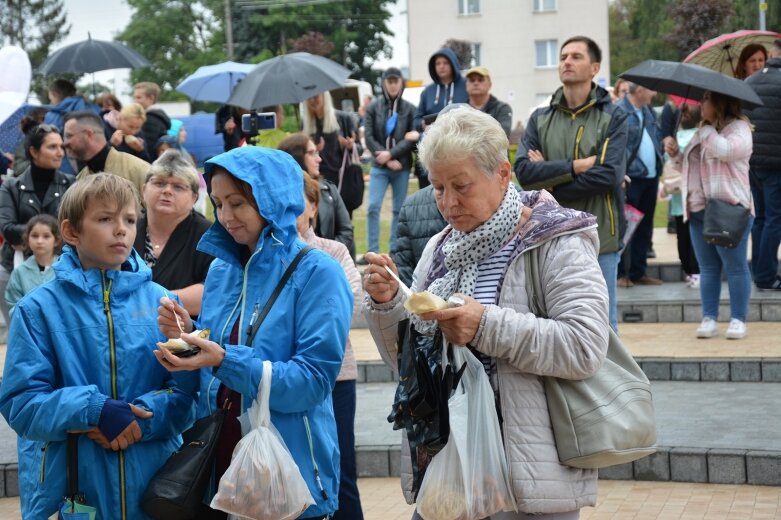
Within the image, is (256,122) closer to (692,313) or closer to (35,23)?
(692,313)

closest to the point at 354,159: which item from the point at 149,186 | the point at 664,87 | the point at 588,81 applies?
the point at 664,87

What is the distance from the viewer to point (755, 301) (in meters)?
11.3

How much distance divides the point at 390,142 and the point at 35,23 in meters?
78.1

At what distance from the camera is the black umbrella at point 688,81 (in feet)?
31.7

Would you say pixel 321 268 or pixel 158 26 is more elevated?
pixel 158 26

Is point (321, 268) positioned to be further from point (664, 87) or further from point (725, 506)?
point (664, 87)

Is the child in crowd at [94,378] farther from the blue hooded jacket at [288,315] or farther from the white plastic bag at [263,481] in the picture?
the white plastic bag at [263,481]

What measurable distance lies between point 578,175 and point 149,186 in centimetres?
347

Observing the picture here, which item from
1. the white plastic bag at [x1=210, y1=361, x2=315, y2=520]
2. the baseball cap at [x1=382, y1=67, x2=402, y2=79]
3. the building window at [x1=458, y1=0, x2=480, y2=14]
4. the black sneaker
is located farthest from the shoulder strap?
the building window at [x1=458, y1=0, x2=480, y2=14]

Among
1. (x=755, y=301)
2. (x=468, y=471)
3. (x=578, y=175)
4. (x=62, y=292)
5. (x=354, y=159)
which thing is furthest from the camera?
(x=354, y=159)

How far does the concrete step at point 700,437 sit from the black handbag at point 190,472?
3.60 meters

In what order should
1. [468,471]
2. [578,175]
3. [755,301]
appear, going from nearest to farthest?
[468,471]
[578,175]
[755,301]

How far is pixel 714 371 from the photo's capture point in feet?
30.8

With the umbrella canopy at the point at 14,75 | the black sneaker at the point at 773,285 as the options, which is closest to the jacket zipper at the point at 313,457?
the black sneaker at the point at 773,285
